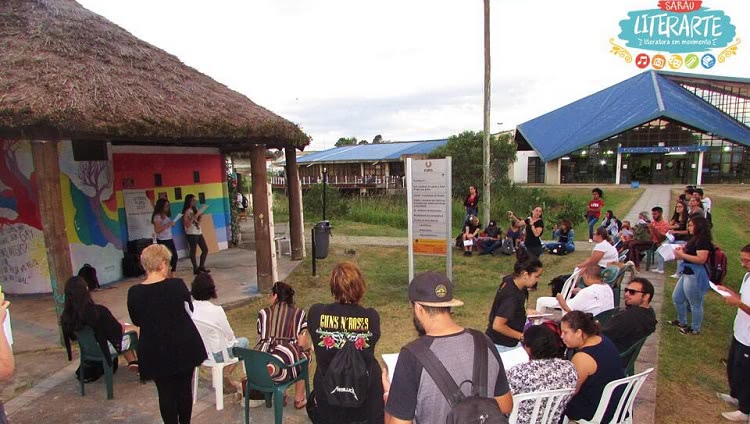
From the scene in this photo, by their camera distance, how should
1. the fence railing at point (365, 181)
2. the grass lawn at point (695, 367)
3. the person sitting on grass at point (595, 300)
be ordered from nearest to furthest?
the grass lawn at point (695, 367), the person sitting on grass at point (595, 300), the fence railing at point (365, 181)

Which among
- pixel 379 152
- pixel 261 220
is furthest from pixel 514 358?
pixel 379 152

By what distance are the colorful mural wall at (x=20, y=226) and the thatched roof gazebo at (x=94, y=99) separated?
1.97 metres

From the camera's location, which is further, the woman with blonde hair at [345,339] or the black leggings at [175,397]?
the black leggings at [175,397]

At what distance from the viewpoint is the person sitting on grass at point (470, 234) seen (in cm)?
1121

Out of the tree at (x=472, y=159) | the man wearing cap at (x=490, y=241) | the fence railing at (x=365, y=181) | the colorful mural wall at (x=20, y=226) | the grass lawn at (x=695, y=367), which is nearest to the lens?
the grass lawn at (x=695, y=367)

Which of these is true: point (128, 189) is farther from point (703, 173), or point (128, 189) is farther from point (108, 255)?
point (703, 173)

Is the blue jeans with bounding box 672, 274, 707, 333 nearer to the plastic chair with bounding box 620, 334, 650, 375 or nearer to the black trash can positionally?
the plastic chair with bounding box 620, 334, 650, 375

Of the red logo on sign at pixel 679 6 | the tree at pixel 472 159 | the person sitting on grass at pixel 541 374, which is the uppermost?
the red logo on sign at pixel 679 6

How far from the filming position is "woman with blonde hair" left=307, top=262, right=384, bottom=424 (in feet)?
9.04

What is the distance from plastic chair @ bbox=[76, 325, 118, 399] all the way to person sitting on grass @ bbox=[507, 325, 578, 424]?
3.78 m

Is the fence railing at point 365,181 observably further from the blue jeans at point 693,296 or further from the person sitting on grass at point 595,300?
the person sitting on grass at point 595,300

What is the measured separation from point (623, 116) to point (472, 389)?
3983 centimetres

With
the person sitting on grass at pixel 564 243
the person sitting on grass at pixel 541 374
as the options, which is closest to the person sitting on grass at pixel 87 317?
the person sitting on grass at pixel 541 374

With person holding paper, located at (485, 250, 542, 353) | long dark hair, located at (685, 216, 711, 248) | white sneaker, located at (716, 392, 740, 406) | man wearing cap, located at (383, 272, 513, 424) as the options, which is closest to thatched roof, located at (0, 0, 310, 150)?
person holding paper, located at (485, 250, 542, 353)
